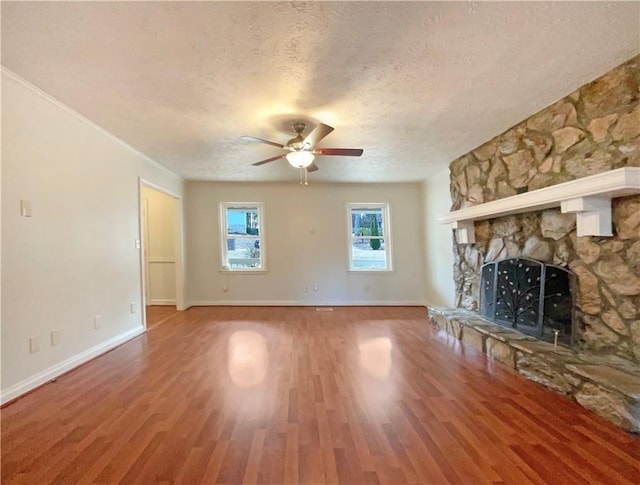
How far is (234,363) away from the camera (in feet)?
10.3

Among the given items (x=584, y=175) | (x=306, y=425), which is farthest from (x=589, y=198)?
(x=306, y=425)

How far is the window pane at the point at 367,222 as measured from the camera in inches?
258

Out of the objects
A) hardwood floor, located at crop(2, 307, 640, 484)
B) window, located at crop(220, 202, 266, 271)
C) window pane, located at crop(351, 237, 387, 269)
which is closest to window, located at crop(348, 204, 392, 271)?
window pane, located at crop(351, 237, 387, 269)

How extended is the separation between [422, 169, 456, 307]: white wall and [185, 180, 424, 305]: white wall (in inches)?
9.4

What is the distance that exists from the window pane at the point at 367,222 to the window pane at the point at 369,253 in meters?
0.15

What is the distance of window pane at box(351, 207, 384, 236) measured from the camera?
21.5ft

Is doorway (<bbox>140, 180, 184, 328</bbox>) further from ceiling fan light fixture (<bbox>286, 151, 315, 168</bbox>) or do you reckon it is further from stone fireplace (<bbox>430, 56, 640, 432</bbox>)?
stone fireplace (<bbox>430, 56, 640, 432</bbox>)

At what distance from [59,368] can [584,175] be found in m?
4.84

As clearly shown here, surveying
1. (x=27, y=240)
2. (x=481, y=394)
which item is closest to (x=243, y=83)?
(x=27, y=240)

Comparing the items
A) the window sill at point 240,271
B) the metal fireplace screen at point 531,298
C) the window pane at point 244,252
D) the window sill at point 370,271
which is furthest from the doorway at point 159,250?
the metal fireplace screen at point 531,298

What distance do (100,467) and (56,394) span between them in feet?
4.07

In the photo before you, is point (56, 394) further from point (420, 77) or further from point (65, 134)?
point (420, 77)

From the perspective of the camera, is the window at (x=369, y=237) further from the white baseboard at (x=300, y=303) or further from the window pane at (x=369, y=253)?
the white baseboard at (x=300, y=303)

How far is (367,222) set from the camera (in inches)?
259
